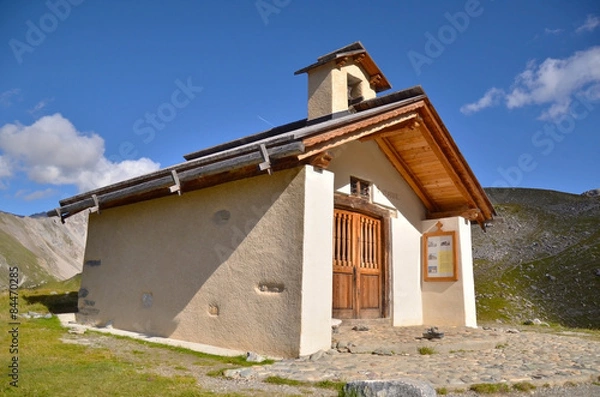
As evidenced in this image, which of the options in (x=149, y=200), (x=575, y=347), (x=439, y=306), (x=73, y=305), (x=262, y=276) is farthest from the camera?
(x=73, y=305)

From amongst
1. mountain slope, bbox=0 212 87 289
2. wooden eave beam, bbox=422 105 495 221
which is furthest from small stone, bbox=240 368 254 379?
mountain slope, bbox=0 212 87 289

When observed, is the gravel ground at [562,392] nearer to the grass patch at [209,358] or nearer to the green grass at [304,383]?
the green grass at [304,383]

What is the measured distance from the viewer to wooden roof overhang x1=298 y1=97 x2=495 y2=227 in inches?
288

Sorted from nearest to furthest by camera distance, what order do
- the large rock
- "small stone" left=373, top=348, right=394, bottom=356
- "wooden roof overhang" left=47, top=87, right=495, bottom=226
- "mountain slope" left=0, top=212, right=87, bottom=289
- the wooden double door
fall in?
1. the large rock
2. "small stone" left=373, top=348, right=394, bottom=356
3. "wooden roof overhang" left=47, top=87, right=495, bottom=226
4. the wooden double door
5. "mountain slope" left=0, top=212, right=87, bottom=289

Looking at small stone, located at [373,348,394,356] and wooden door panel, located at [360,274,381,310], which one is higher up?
wooden door panel, located at [360,274,381,310]

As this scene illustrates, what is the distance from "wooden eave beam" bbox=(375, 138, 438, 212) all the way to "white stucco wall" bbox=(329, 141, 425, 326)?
0.33 ft

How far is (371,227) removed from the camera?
938 centimetres

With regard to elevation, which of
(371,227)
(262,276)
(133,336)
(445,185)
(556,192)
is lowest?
(133,336)

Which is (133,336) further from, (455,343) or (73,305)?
(455,343)

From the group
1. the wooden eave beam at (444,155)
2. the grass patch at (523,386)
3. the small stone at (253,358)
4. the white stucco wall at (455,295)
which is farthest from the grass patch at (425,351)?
the wooden eave beam at (444,155)

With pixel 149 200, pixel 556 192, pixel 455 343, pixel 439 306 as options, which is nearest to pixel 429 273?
pixel 439 306

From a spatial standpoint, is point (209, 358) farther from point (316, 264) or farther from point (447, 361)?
point (447, 361)

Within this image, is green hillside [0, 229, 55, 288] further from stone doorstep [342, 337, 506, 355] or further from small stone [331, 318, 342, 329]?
stone doorstep [342, 337, 506, 355]

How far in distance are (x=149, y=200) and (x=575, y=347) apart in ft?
27.7
